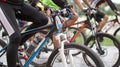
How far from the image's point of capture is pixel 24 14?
5039 millimetres

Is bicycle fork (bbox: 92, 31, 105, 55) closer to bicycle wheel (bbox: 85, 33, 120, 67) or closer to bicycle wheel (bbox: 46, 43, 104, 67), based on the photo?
bicycle wheel (bbox: 85, 33, 120, 67)

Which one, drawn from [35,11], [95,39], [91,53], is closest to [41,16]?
[35,11]

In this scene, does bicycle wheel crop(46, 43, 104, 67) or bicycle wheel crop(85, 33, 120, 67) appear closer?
bicycle wheel crop(46, 43, 104, 67)

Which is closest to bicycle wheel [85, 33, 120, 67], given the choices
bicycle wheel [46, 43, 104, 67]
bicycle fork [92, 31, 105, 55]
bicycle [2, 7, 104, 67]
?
bicycle fork [92, 31, 105, 55]

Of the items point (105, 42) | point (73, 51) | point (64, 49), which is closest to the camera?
point (64, 49)

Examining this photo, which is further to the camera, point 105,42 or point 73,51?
point 105,42

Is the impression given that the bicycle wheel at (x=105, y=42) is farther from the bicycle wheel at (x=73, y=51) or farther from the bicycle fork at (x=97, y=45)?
the bicycle wheel at (x=73, y=51)

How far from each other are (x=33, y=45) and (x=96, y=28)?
1.34 m

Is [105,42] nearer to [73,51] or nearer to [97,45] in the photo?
[97,45]

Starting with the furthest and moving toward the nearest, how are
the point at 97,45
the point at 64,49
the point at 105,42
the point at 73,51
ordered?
1. the point at 105,42
2. the point at 97,45
3. the point at 73,51
4. the point at 64,49

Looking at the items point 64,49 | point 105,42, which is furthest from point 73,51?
point 105,42

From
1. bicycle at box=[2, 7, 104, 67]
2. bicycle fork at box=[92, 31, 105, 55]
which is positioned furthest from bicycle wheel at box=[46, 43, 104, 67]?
bicycle fork at box=[92, 31, 105, 55]

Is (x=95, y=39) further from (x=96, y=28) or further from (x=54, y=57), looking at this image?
(x=54, y=57)

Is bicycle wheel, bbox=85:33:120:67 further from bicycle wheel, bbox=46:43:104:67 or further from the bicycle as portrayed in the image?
the bicycle
